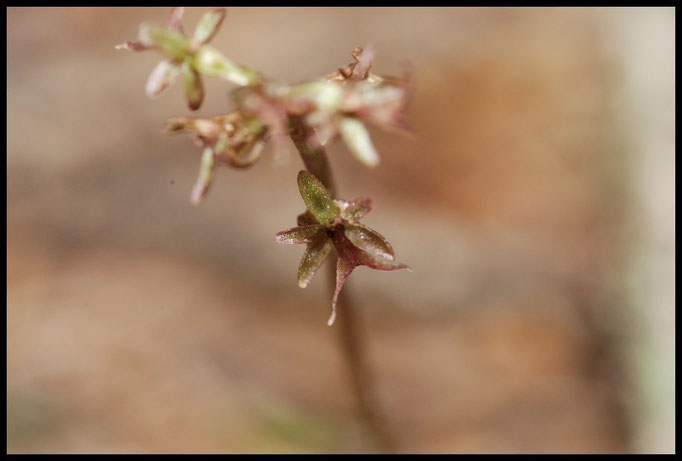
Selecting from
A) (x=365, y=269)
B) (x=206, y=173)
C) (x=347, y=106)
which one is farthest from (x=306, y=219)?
(x=365, y=269)

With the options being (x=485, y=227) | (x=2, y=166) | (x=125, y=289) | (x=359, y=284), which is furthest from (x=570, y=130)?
(x=2, y=166)

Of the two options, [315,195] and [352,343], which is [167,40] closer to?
[315,195]

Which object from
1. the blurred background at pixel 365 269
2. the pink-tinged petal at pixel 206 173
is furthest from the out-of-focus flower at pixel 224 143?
the blurred background at pixel 365 269

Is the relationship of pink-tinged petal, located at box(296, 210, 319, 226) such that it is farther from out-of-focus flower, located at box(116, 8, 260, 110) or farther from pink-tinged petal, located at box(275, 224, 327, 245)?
out-of-focus flower, located at box(116, 8, 260, 110)

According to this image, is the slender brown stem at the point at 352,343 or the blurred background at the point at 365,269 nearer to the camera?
the slender brown stem at the point at 352,343

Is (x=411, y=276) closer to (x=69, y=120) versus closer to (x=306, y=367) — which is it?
(x=306, y=367)

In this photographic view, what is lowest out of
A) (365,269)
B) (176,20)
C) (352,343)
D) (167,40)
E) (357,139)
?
(357,139)

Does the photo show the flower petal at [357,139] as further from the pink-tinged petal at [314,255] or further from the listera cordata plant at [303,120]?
the pink-tinged petal at [314,255]

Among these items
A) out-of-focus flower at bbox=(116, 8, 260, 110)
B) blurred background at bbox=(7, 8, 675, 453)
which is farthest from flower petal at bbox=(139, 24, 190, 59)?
blurred background at bbox=(7, 8, 675, 453)
